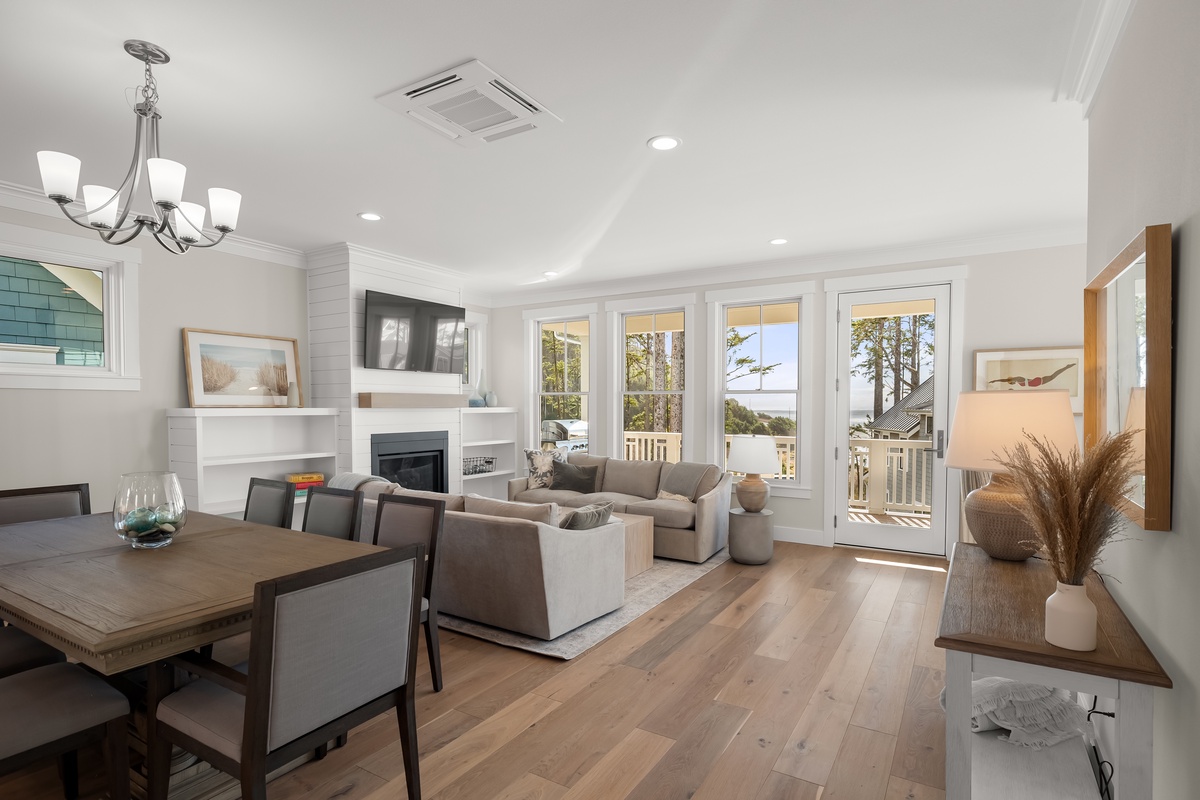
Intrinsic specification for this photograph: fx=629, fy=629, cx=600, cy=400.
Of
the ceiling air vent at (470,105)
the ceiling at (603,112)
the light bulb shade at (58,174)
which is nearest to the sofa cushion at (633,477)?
the ceiling at (603,112)

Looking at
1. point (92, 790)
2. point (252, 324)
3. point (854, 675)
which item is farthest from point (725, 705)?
point (252, 324)

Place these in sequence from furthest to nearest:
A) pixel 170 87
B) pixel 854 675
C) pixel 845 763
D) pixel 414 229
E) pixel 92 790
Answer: pixel 414 229, pixel 854 675, pixel 170 87, pixel 845 763, pixel 92 790

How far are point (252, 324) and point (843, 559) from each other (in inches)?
206

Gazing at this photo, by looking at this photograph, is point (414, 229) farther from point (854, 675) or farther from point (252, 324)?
point (854, 675)

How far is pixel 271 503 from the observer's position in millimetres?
3166

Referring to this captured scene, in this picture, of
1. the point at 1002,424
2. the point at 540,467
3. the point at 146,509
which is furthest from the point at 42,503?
the point at 1002,424

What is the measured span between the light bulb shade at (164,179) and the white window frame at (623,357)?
15.4 feet

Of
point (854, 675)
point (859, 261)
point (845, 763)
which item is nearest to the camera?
point (845, 763)

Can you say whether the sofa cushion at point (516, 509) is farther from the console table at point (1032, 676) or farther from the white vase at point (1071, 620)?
the white vase at point (1071, 620)

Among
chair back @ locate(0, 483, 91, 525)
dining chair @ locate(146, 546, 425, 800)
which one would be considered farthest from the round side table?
chair back @ locate(0, 483, 91, 525)

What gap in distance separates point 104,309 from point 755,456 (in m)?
4.84

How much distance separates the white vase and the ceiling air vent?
2500 mm

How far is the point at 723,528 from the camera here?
5508mm

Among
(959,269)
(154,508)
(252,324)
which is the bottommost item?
(154,508)
